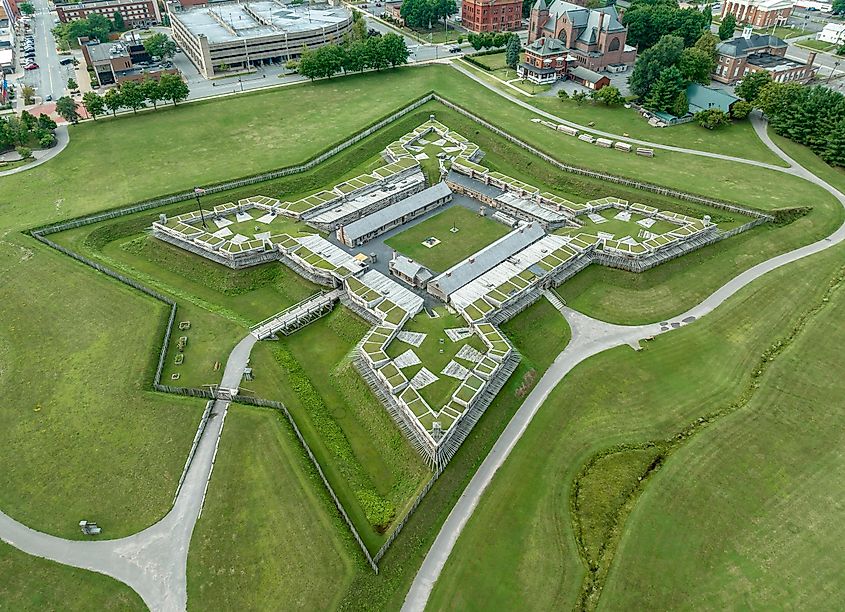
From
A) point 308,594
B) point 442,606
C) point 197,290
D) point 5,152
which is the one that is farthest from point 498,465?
point 5,152

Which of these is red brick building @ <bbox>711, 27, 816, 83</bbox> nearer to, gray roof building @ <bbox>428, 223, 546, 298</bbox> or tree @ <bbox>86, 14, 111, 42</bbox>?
gray roof building @ <bbox>428, 223, 546, 298</bbox>

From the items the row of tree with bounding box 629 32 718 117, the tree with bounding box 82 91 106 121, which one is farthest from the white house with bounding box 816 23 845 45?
the tree with bounding box 82 91 106 121

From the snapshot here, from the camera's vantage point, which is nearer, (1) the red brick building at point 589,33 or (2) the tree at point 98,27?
(1) the red brick building at point 589,33

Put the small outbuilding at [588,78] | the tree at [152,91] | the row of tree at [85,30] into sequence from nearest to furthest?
the tree at [152,91], the small outbuilding at [588,78], the row of tree at [85,30]

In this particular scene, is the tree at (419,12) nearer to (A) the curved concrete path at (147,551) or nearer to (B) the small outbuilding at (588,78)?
(B) the small outbuilding at (588,78)

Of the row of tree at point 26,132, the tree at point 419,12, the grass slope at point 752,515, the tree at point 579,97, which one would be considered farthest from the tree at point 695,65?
the row of tree at point 26,132

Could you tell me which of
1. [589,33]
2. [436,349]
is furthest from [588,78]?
[436,349]

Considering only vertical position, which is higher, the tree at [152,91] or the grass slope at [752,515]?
the tree at [152,91]
